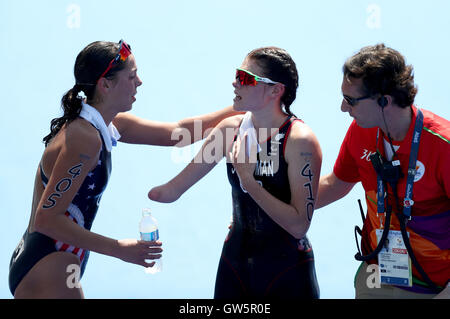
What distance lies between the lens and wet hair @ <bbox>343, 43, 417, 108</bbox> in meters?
3.38

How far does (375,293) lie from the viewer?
3.60 metres

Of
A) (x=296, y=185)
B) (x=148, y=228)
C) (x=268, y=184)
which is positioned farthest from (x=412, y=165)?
(x=148, y=228)

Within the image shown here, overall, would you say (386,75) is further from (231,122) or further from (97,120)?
(97,120)

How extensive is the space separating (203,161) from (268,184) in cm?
46

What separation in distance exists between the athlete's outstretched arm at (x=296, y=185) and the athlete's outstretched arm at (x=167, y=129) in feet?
2.08

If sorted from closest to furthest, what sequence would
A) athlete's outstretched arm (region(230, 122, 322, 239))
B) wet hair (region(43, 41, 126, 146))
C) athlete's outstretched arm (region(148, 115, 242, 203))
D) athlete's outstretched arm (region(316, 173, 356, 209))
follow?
athlete's outstretched arm (region(230, 122, 322, 239))
wet hair (region(43, 41, 126, 146))
athlete's outstretched arm (region(148, 115, 242, 203))
athlete's outstretched arm (region(316, 173, 356, 209))

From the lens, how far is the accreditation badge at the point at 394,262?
342 centimetres

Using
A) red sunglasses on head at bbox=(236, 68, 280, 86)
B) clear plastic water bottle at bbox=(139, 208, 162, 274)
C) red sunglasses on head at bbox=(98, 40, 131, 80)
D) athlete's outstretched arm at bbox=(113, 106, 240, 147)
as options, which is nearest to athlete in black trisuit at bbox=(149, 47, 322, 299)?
red sunglasses on head at bbox=(236, 68, 280, 86)

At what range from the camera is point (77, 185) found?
329cm

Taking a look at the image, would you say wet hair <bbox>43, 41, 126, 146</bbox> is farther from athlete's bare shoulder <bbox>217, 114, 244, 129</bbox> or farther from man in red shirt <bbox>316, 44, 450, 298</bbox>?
man in red shirt <bbox>316, 44, 450, 298</bbox>

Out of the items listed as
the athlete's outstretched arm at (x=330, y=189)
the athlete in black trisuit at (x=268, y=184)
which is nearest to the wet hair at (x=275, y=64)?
the athlete in black trisuit at (x=268, y=184)

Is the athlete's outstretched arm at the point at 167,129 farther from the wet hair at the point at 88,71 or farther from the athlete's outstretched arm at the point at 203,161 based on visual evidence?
the wet hair at the point at 88,71

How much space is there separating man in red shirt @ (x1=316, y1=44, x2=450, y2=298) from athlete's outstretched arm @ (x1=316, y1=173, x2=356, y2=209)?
15.5 inches
